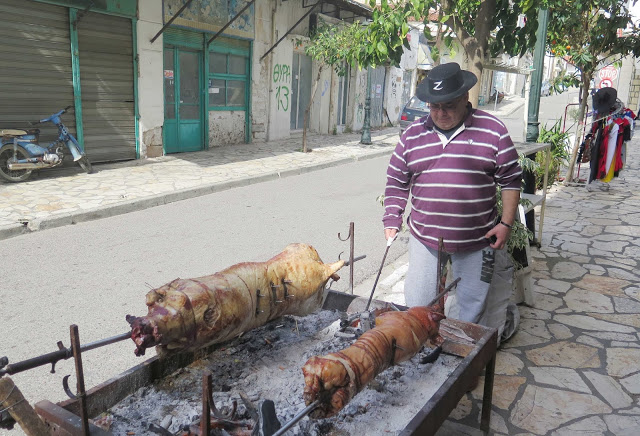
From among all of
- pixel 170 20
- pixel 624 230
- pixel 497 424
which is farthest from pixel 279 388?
pixel 170 20

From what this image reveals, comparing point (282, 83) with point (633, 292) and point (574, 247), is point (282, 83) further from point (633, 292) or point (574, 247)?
point (633, 292)

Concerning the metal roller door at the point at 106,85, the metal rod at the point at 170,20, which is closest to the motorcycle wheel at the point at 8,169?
the metal roller door at the point at 106,85

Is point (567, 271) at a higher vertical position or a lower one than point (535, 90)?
lower

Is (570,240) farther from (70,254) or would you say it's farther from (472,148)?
(70,254)

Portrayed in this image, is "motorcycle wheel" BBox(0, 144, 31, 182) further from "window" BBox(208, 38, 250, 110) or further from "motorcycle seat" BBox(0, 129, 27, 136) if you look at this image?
"window" BBox(208, 38, 250, 110)

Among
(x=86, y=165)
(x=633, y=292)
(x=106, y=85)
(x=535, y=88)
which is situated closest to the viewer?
(x=633, y=292)

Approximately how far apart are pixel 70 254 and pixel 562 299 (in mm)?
5403

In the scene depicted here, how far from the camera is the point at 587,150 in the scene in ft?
34.6

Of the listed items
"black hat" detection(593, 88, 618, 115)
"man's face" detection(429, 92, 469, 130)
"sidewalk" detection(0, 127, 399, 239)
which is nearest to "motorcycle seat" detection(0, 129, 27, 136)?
"sidewalk" detection(0, 127, 399, 239)

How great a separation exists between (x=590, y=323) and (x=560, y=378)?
1.18 m

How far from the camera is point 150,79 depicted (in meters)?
12.1

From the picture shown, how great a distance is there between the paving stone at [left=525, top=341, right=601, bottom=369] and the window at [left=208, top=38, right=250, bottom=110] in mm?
11700

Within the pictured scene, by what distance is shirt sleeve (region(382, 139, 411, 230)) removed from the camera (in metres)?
3.55

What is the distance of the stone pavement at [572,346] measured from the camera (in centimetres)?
340
